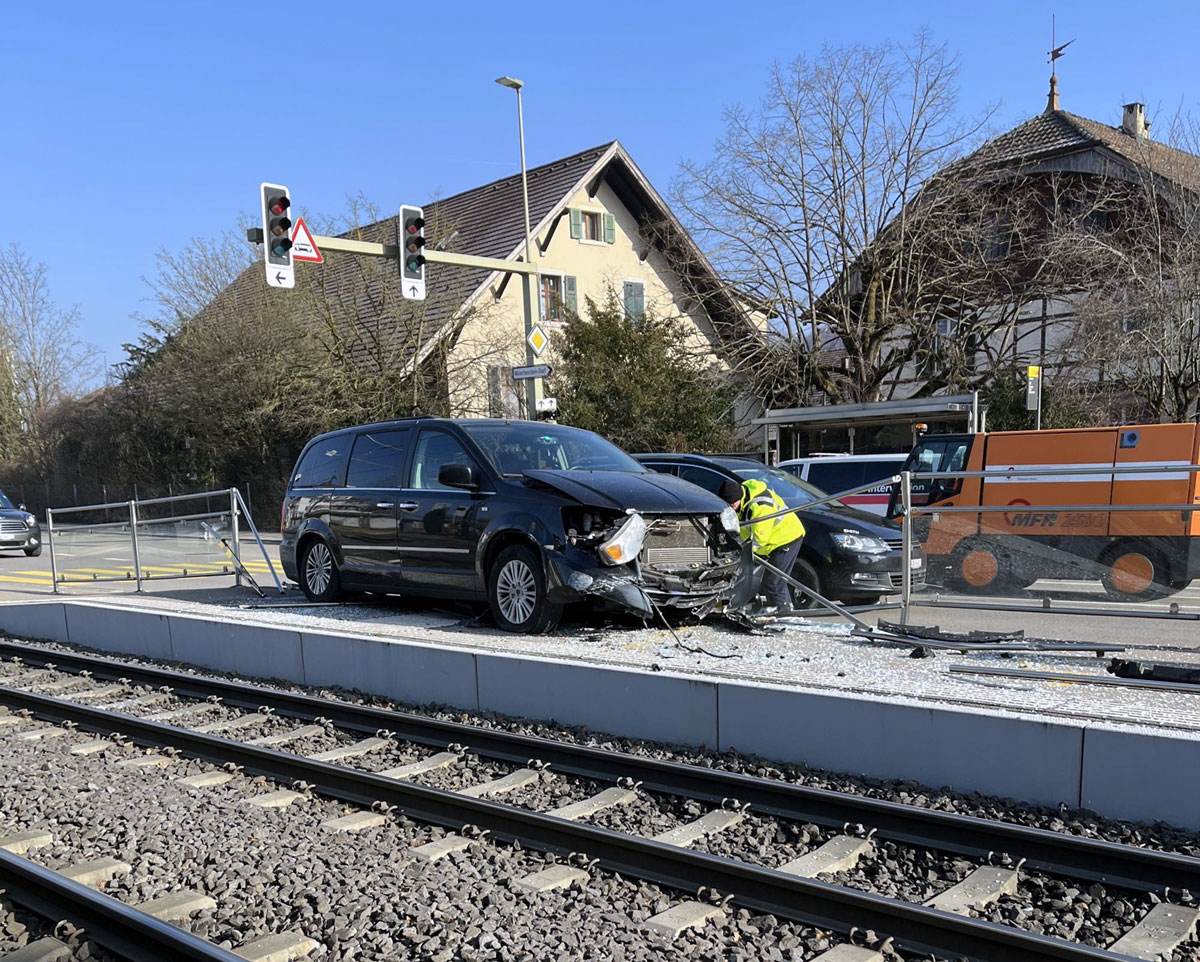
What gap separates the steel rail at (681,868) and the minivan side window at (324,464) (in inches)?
173

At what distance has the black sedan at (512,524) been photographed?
790cm

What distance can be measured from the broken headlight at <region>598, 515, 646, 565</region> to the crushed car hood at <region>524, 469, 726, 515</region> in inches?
5.8

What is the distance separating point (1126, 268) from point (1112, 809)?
21616mm

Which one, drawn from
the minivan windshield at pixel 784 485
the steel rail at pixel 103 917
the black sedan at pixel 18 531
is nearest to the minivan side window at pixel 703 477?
the minivan windshield at pixel 784 485

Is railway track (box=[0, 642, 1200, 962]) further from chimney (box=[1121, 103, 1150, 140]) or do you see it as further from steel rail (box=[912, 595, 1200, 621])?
chimney (box=[1121, 103, 1150, 140])

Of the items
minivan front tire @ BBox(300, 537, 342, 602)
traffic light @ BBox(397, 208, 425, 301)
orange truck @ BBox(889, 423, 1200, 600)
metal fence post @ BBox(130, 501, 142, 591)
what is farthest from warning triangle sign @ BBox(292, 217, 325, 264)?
orange truck @ BBox(889, 423, 1200, 600)

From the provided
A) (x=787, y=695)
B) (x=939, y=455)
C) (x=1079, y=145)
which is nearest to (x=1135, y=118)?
(x=1079, y=145)

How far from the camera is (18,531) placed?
24.7 metres

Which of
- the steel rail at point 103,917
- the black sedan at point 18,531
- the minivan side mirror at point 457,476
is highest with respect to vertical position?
the minivan side mirror at point 457,476

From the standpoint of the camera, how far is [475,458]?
29.5 feet

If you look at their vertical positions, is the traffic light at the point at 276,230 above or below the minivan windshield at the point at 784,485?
above

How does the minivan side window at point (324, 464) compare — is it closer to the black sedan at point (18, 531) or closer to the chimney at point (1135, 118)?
the black sedan at point (18, 531)

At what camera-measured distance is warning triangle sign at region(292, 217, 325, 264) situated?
48.3ft

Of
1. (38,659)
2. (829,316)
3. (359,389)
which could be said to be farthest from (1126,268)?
(38,659)
